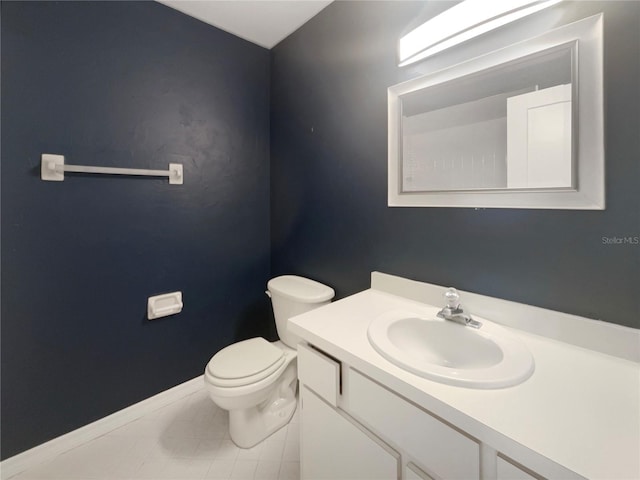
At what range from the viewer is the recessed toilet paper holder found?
1.52m

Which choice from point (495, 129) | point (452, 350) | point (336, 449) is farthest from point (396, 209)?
point (336, 449)

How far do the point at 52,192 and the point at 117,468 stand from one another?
130 centimetres

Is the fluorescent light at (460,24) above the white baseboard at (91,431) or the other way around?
above

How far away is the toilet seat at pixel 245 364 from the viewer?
3.97 feet

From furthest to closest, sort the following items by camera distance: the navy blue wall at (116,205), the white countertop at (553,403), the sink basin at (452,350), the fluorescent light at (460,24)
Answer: the navy blue wall at (116,205) < the fluorescent light at (460,24) < the sink basin at (452,350) < the white countertop at (553,403)

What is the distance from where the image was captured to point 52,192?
1.22 metres

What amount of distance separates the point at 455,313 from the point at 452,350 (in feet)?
0.42

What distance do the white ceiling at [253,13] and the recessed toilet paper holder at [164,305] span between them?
5.48 feet

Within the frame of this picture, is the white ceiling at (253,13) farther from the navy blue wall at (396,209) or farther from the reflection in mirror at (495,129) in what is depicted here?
the reflection in mirror at (495,129)

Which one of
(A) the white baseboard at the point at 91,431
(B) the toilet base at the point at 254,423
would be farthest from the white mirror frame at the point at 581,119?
(A) the white baseboard at the point at 91,431

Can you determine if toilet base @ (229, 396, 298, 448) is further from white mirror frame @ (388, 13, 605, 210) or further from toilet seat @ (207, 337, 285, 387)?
white mirror frame @ (388, 13, 605, 210)

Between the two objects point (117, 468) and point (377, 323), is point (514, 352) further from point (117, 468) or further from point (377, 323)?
point (117, 468)

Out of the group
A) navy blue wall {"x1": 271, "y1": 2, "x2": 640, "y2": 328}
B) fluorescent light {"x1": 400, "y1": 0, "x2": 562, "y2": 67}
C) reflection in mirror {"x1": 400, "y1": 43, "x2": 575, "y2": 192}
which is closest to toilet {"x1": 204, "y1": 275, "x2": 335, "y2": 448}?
navy blue wall {"x1": 271, "y1": 2, "x2": 640, "y2": 328}

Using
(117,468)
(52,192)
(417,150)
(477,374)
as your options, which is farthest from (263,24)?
(117,468)
